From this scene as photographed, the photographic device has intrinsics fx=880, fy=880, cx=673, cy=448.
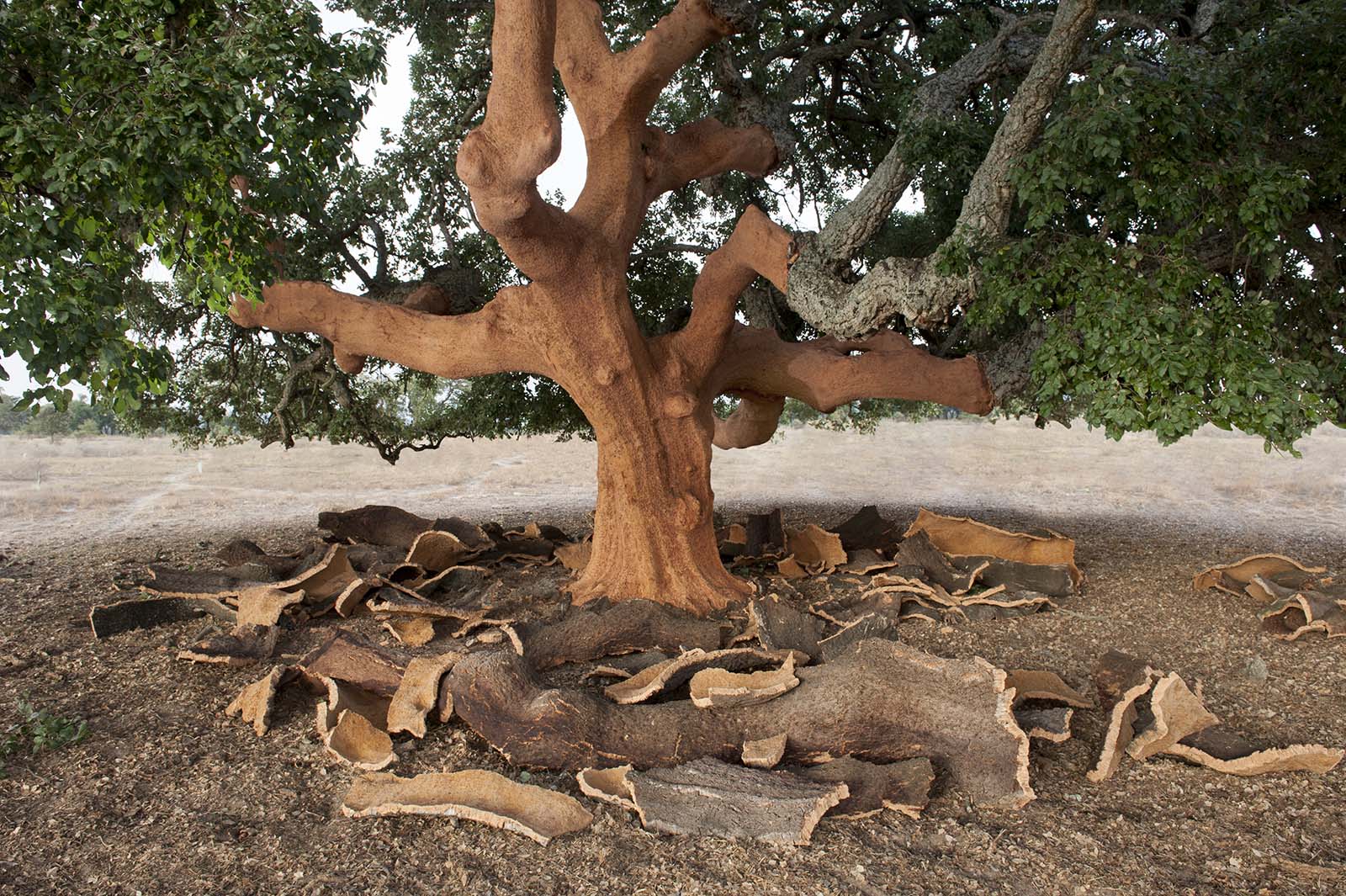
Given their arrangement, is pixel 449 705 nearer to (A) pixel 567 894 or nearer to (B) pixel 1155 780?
(A) pixel 567 894

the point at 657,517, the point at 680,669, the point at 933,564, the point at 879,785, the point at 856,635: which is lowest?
the point at 879,785

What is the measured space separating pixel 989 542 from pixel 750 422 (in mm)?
2417

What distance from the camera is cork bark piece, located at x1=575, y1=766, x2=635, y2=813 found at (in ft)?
10.9

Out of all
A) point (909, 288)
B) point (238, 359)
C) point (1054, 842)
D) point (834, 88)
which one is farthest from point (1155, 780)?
point (238, 359)

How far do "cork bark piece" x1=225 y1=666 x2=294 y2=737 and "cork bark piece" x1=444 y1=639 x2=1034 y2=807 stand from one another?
100 centimetres

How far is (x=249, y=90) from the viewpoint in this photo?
4250 millimetres

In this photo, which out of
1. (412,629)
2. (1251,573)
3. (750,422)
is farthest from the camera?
(750,422)

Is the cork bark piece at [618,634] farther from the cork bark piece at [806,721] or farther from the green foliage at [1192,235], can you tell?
the green foliage at [1192,235]

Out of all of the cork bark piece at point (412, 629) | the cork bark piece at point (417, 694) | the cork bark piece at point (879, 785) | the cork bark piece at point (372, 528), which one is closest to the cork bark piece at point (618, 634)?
the cork bark piece at point (417, 694)

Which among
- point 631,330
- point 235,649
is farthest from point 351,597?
point 631,330

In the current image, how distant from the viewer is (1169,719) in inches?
148

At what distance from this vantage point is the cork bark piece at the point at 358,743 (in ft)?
11.9

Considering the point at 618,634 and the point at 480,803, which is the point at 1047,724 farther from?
the point at 480,803

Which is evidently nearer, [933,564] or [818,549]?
[933,564]
